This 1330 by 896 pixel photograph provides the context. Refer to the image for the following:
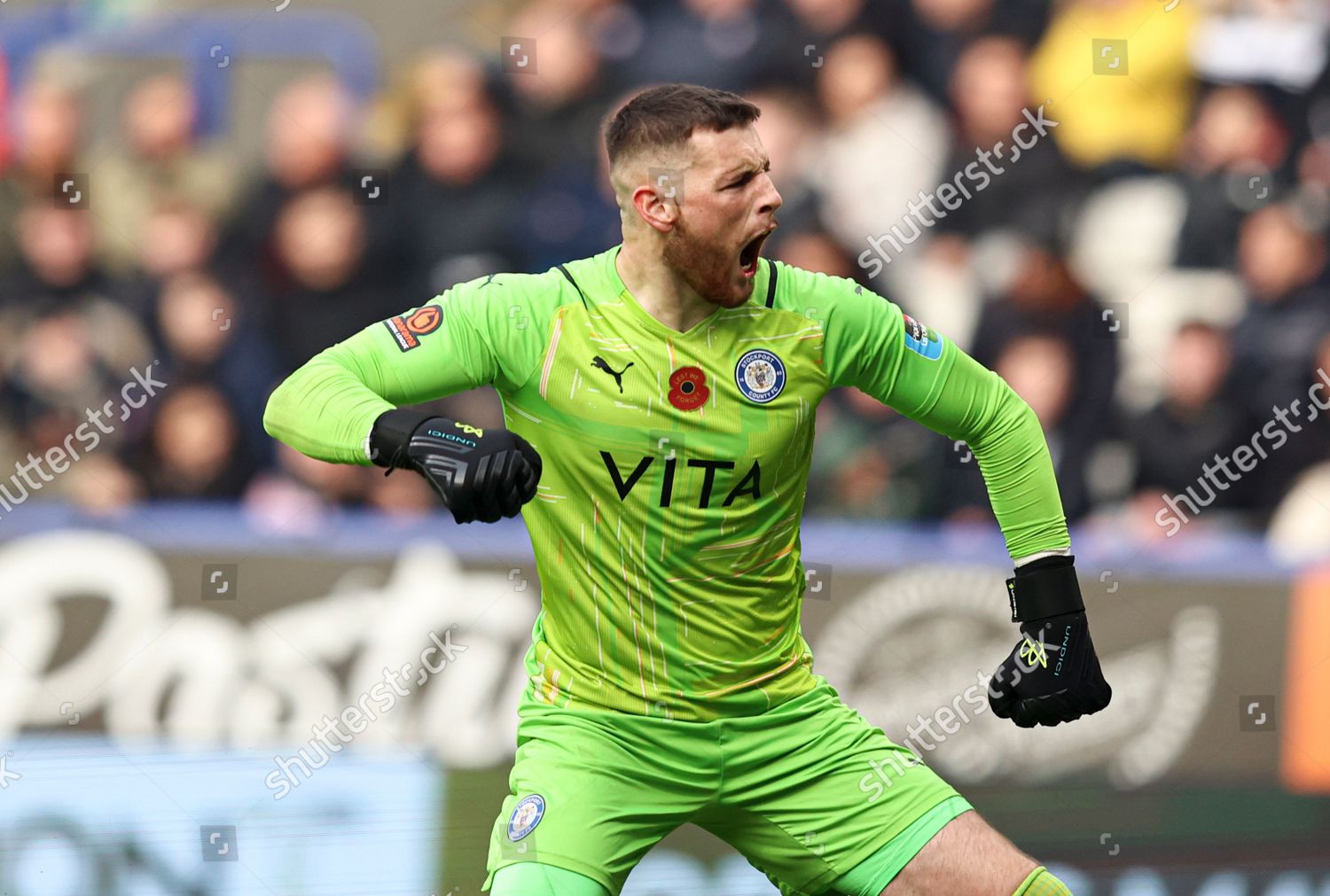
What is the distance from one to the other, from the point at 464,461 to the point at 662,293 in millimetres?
783

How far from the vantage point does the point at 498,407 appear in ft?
16.7

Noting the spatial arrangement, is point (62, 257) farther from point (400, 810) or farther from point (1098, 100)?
point (1098, 100)

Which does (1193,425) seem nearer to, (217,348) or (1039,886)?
(1039,886)

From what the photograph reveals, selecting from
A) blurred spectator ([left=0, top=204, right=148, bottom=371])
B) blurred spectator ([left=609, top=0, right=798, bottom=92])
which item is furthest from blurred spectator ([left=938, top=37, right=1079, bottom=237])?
blurred spectator ([left=0, top=204, right=148, bottom=371])

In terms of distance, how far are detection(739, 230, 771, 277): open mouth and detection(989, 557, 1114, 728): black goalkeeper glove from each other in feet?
2.89

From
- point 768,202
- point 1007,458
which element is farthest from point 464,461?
point 1007,458

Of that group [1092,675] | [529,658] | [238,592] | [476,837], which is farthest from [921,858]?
[238,592]

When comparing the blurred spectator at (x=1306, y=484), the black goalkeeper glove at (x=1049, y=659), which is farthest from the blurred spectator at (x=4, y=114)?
the blurred spectator at (x=1306, y=484)

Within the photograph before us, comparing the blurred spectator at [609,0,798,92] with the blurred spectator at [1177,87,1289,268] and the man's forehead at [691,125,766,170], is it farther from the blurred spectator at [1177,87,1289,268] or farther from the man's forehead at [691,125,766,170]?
the man's forehead at [691,125,766,170]

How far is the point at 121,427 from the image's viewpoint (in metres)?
4.77

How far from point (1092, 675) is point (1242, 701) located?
245 cm

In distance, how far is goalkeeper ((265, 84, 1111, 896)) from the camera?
3127mm

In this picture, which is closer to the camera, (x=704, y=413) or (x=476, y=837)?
(x=704, y=413)

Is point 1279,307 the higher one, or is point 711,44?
point 711,44
